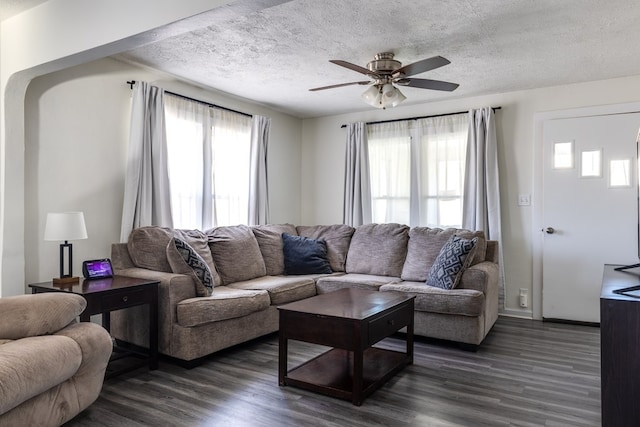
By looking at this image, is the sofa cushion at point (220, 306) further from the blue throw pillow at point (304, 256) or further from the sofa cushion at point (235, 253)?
the blue throw pillow at point (304, 256)

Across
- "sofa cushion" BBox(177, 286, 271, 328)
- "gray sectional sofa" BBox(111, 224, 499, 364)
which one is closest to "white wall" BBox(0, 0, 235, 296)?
"gray sectional sofa" BBox(111, 224, 499, 364)

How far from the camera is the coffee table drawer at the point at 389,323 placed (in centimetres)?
261

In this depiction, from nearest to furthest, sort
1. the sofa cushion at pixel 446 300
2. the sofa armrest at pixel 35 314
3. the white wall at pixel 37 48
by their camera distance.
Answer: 1. the sofa armrest at pixel 35 314
2. the white wall at pixel 37 48
3. the sofa cushion at pixel 446 300

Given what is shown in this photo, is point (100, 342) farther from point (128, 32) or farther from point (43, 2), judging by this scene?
point (43, 2)

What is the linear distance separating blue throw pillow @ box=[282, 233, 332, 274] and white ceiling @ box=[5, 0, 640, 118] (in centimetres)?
161

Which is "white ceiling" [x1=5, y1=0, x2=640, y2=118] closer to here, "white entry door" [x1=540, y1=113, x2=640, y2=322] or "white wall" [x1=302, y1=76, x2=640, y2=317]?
"white wall" [x1=302, y1=76, x2=640, y2=317]

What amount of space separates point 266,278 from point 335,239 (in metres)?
1.02

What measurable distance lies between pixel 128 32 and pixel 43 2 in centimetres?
85

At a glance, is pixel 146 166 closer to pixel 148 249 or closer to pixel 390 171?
pixel 148 249

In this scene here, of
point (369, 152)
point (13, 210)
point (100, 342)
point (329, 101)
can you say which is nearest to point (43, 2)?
point (13, 210)

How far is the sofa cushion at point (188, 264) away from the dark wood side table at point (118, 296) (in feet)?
0.90

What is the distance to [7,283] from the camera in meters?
2.86

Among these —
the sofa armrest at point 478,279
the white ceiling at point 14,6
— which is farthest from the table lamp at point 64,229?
the sofa armrest at point 478,279

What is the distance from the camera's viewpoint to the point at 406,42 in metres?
3.16
